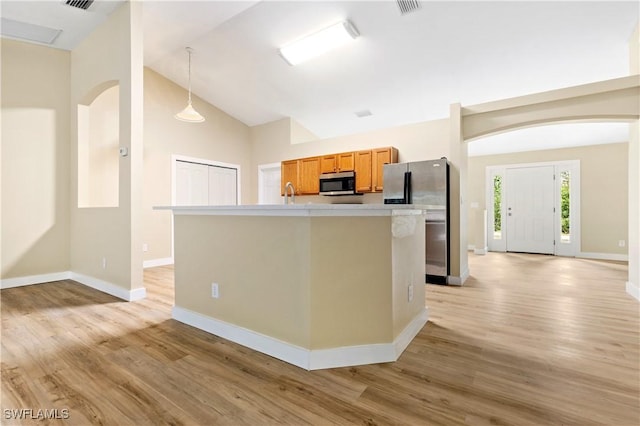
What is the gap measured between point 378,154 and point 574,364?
3.64 metres

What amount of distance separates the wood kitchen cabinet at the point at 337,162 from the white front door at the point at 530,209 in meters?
4.37

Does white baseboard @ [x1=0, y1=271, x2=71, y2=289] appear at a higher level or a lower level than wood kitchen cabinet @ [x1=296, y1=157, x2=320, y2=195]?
lower

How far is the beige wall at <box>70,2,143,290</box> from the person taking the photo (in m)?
3.22

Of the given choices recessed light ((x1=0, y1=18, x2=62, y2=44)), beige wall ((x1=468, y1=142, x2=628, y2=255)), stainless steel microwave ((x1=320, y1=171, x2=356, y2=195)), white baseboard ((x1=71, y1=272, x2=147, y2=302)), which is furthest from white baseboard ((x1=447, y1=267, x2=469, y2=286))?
recessed light ((x1=0, y1=18, x2=62, y2=44))

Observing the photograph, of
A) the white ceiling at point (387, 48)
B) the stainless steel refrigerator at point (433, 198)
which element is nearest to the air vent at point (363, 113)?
the white ceiling at point (387, 48)

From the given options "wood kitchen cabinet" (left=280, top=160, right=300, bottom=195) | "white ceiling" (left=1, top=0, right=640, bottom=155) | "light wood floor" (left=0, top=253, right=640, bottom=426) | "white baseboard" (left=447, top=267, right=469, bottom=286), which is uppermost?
"white ceiling" (left=1, top=0, right=640, bottom=155)

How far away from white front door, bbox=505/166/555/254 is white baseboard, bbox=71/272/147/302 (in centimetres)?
759

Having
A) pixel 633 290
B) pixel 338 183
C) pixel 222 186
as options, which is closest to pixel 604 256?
pixel 633 290

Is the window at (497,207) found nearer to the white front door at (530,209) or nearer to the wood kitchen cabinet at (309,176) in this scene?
the white front door at (530,209)

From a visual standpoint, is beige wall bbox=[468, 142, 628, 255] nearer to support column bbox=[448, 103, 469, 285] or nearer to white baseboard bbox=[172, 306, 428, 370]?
support column bbox=[448, 103, 469, 285]

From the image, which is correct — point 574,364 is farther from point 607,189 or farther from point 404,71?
point 607,189

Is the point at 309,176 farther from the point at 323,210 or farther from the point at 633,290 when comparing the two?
the point at 633,290

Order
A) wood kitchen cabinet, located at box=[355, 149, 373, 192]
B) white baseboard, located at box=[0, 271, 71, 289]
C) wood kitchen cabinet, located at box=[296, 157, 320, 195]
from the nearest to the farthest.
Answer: white baseboard, located at box=[0, 271, 71, 289] → wood kitchen cabinet, located at box=[355, 149, 373, 192] → wood kitchen cabinet, located at box=[296, 157, 320, 195]

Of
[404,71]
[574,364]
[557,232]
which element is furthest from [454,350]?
[557,232]
